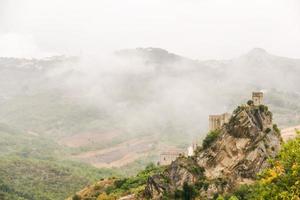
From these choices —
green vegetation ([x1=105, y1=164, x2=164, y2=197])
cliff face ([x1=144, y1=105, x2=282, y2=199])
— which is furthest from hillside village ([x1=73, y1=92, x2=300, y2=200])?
green vegetation ([x1=105, y1=164, x2=164, y2=197])

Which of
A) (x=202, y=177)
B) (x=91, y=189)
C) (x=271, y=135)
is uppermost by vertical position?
(x=271, y=135)

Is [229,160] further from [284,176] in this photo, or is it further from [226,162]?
[284,176]

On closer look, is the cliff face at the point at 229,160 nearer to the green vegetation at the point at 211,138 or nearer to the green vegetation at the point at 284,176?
the green vegetation at the point at 211,138

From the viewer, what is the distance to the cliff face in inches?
4820

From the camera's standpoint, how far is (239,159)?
126 metres

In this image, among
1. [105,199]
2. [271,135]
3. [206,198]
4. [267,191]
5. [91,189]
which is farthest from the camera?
[91,189]

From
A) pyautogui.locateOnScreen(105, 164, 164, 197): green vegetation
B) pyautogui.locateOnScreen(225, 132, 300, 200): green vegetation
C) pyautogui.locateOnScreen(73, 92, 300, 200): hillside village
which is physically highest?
pyautogui.locateOnScreen(225, 132, 300, 200): green vegetation

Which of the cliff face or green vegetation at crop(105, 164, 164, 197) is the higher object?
the cliff face

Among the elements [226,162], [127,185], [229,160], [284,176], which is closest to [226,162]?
[226,162]

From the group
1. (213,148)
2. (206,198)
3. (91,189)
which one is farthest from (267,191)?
(91,189)

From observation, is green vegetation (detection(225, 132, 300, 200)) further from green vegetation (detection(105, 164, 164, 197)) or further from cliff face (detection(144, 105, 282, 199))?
green vegetation (detection(105, 164, 164, 197))

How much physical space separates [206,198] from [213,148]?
13888 millimetres

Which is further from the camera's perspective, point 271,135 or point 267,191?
point 271,135

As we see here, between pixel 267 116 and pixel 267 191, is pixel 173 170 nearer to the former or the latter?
pixel 267 116
